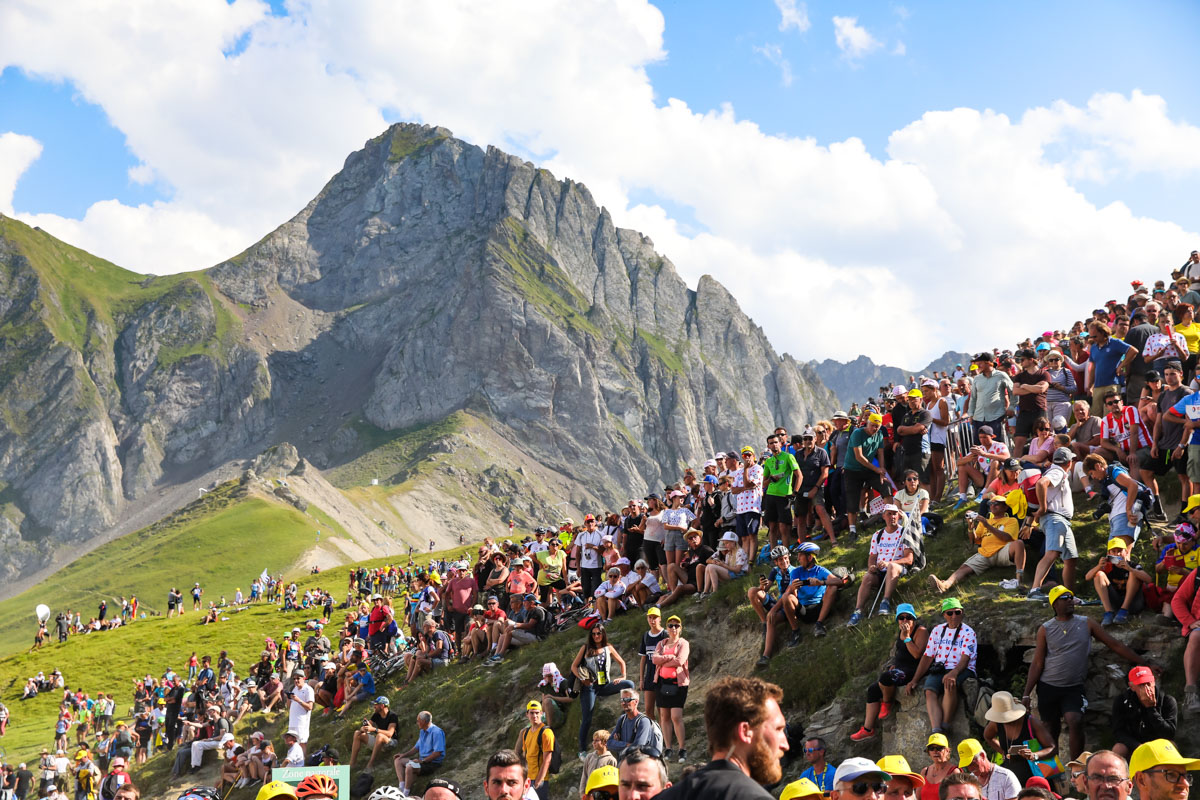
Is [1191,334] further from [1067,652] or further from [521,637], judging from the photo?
[521,637]

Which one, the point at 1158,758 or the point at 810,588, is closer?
the point at 1158,758

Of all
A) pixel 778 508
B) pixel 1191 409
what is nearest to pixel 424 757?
pixel 778 508

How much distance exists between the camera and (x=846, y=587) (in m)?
15.2

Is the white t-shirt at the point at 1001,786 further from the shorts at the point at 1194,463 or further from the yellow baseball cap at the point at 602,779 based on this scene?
the shorts at the point at 1194,463

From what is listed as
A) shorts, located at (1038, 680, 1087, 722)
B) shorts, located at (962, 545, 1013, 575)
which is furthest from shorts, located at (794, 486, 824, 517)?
shorts, located at (1038, 680, 1087, 722)

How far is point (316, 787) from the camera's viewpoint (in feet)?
17.7

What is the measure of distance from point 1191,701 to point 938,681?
8.42 feet

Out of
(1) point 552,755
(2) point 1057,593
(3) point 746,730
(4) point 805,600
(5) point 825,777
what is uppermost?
(3) point 746,730

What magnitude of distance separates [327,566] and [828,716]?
332ft

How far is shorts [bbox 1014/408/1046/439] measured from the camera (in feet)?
54.0

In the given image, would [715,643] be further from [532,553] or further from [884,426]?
[532,553]

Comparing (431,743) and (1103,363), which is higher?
(1103,363)

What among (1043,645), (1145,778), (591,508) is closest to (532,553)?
(1043,645)

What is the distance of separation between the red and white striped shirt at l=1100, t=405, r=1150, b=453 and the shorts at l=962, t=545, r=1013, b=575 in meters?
2.53
